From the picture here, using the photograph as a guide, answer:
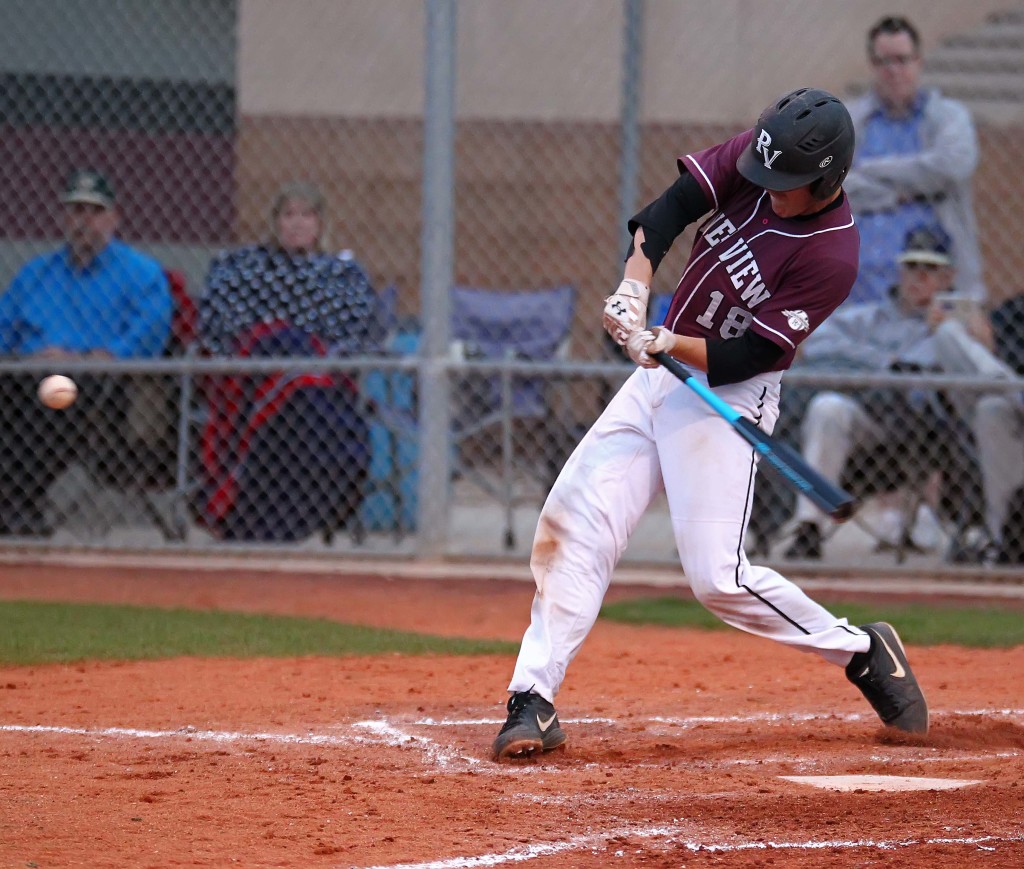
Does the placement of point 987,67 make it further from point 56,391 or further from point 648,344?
point 648,344

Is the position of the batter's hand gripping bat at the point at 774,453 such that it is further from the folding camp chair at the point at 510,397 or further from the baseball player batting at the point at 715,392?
the folding camp chair at the point at 510,397

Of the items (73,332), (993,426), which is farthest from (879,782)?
(73,332)

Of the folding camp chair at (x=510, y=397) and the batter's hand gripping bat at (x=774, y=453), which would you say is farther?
the folding camp chair at (x=510, y=397)

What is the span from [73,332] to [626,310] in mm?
4727

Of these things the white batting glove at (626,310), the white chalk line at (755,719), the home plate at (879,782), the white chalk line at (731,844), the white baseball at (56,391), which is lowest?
the white chalk line at (755,719)

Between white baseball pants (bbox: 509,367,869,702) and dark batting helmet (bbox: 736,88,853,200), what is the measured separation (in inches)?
22.4

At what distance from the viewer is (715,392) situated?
14.1ft

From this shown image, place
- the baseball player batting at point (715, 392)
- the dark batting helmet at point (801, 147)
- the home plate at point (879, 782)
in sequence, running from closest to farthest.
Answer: the home plate at point (879, 782)
the dark batting helmet at point (801, 147)
the baseball player batting at point (715, 392)

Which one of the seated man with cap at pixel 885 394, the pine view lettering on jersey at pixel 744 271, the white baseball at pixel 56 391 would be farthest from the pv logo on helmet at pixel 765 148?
the seated man with cap at pixel 885 394

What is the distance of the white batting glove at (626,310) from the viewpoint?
13.4 feet

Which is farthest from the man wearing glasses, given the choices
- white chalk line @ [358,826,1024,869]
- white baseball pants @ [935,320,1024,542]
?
white chalk line @ [358,826,1024,869]

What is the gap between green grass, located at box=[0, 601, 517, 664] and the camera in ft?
18.7

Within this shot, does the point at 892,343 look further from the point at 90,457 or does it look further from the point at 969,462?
the point at 90,457

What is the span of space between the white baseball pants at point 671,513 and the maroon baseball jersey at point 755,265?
20 centimetres
